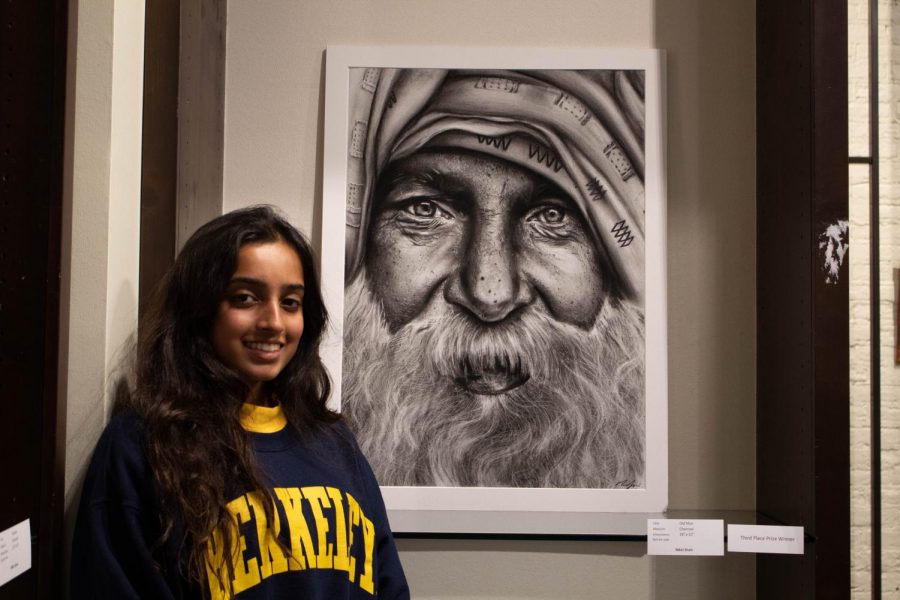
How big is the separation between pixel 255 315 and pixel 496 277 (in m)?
0.76

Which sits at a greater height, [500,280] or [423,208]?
[423,208]

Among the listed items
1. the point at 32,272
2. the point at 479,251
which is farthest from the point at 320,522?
the point at 479,251

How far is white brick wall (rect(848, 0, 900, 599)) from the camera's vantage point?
1711 millimetres

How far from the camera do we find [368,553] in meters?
1.43

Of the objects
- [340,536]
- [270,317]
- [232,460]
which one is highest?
[270,317]

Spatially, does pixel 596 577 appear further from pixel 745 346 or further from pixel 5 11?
pixel 5 11

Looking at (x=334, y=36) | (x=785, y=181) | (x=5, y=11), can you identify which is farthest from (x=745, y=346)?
(x=5, y=11)

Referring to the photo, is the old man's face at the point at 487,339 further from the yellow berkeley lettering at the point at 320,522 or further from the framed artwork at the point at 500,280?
the yellow berkeley lettering at the point at 320,522

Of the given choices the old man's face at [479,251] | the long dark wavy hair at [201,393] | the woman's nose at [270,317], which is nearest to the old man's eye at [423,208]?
the old man's face at [479,251]

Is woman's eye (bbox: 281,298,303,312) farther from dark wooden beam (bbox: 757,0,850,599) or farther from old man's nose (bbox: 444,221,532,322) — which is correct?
dark wooden beam (bbox: 757,0,850,599)

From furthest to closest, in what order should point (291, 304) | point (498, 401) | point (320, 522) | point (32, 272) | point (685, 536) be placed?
point (498, 401) < point (685, 536) < point (291, 304) < point (320, 522) < point (32, 272)

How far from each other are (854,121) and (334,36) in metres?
1.34

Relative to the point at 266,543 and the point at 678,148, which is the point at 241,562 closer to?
the point at 266,543

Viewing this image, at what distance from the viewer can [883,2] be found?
1784mm
